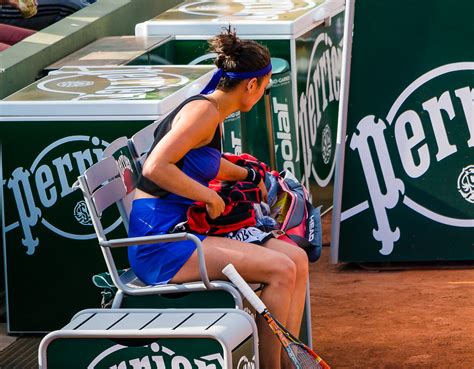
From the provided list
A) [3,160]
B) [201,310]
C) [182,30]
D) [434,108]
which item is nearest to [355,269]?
[434,108]

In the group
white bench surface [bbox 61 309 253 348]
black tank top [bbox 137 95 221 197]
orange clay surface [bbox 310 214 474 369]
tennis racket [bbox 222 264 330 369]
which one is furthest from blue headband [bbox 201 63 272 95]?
orange clay surface [bbox 310 214 474 369]

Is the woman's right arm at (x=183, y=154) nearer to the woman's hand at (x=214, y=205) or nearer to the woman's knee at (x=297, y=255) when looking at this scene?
the woman's hand at (x=214, y=205)

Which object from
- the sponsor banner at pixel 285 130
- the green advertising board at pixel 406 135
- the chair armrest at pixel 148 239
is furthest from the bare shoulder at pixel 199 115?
the green advertising board at pixel 406 135

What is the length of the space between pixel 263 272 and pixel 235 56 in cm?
85

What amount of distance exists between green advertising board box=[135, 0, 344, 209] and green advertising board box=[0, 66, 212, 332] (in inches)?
41.8

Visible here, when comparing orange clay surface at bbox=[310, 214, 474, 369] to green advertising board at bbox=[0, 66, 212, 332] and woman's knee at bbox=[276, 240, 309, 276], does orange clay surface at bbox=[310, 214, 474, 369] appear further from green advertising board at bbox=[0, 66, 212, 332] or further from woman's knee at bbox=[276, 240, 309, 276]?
green advertising board at bbox=[0, 66, 212, 332]

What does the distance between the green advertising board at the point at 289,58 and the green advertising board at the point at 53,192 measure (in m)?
1.06

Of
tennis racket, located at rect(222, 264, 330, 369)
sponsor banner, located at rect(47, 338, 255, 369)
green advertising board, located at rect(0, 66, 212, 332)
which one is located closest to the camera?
sponsor banner, located at rect(47, 338, 255, 369)

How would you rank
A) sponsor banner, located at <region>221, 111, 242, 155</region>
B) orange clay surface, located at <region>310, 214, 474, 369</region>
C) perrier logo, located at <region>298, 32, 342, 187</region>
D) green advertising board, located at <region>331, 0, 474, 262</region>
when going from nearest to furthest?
orange clay surface, located at <region>310, 214, 474, 369</region>, sponsor banner, located at <region>221, 111, 242, 155</region>, green advertising board, located at <region>331, 0, 474, 262</region>, perrier logo, located at <region>298, 32, 342, 187</region>

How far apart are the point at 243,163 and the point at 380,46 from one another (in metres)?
1.94

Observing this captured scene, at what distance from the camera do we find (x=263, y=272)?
15.8 feet

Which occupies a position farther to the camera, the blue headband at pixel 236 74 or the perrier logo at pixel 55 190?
the perrier logo at pixel 55 190

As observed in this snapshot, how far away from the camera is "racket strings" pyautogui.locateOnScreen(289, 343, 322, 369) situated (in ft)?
15.0

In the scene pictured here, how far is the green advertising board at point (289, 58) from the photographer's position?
279 inches
